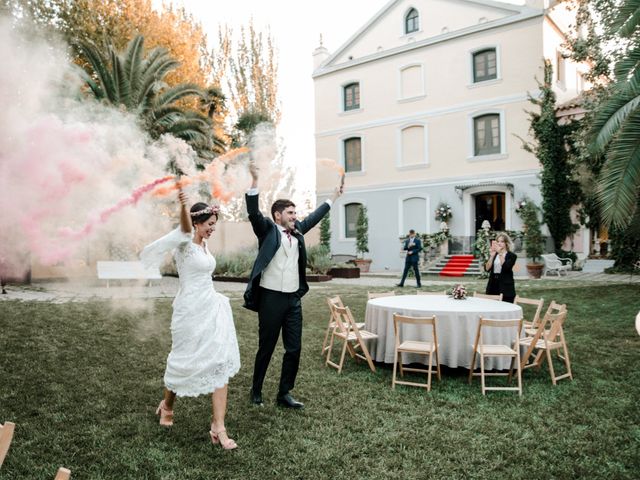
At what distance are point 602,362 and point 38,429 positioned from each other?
6.83 metres

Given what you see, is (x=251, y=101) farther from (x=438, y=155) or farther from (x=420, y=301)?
(x=420, y=301)

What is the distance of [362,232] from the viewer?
26.4 m

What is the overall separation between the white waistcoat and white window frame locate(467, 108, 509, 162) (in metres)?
19.5

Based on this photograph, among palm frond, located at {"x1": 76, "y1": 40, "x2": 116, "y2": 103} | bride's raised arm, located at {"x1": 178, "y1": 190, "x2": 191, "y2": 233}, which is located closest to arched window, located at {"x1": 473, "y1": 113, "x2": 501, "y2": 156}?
palm frond, located at {"x1": 76, "y1": 40, "x2": 116, "y2": 103}

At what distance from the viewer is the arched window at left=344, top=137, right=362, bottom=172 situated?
27266 mm

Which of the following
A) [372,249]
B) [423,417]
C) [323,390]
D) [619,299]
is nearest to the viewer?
[423,417]

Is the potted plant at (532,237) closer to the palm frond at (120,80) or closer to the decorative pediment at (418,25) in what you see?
the decorative pediment at (418,25)

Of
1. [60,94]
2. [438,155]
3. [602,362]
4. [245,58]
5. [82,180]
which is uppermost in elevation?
[245,58]

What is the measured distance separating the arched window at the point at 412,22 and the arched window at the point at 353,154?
5.79 metres

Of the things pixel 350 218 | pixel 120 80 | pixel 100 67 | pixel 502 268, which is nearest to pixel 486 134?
pixel 350 218

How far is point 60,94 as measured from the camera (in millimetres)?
6367

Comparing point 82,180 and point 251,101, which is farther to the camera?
point 251,101

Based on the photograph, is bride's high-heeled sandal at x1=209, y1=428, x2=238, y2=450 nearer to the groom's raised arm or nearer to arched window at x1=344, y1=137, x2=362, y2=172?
the groom's raised arm

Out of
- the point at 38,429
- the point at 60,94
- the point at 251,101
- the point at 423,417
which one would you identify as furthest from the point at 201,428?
the point at 251,101
